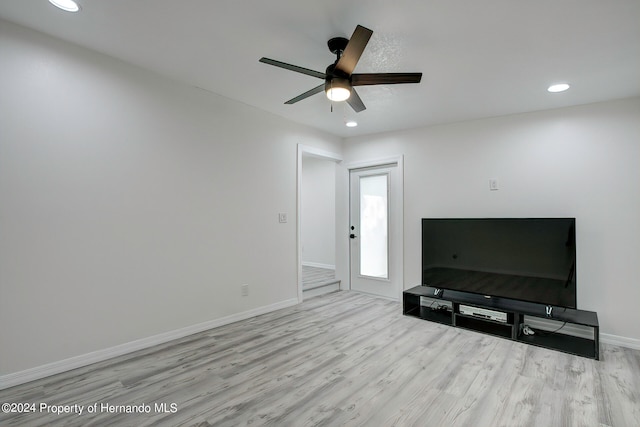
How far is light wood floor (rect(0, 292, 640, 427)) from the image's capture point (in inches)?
74.6

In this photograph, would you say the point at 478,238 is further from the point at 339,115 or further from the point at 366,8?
the point at 366,8

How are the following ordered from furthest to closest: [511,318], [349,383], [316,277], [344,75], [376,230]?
[316,277]
[376,230]
[511,318]
[349,383]
[344,75]

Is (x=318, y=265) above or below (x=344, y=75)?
below

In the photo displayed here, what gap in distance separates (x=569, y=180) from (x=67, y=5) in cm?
461

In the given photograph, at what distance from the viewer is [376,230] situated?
189 inches

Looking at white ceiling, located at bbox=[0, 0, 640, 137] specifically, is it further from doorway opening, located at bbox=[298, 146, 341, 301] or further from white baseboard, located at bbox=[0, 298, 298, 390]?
doorway opening, located at bbox=[298, 146, 341, 301]

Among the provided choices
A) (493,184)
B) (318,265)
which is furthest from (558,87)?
(318,265)

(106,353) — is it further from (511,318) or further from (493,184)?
(493,184)

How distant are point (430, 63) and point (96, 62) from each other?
277 cm

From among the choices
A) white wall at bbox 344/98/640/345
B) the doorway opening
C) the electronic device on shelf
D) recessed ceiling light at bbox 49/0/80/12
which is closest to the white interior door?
white wall at bbox 344/98/640/345

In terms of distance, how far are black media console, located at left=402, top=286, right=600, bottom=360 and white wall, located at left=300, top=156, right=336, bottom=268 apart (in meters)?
2.96

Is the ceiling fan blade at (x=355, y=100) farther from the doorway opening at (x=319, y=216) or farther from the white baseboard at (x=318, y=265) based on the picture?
the white baseboard at (x=318, y=265)

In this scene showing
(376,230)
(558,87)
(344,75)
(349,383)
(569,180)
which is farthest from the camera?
(376,230)

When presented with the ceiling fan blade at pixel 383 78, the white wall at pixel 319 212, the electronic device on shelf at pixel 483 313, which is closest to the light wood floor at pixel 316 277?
the white wall at pixel 319 212
